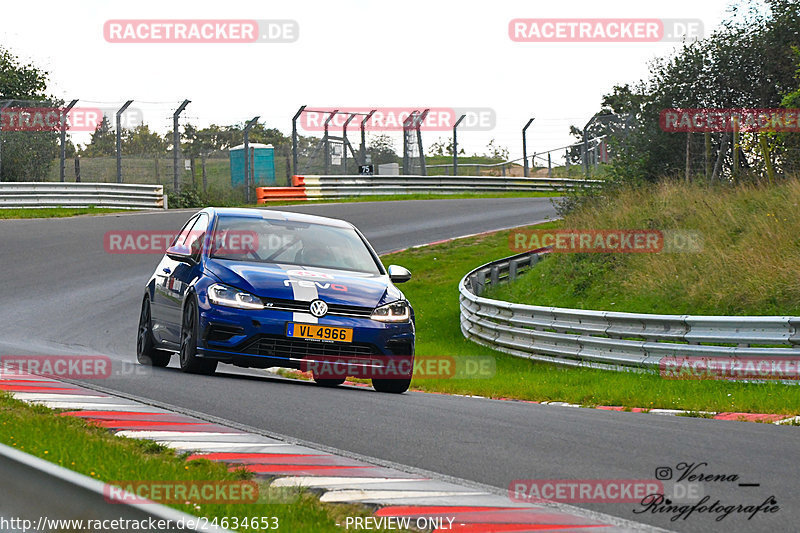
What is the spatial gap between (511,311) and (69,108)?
1887 cm

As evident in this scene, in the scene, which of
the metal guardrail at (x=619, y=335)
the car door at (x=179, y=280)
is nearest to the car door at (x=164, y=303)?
the car door at (x=179, y=280)

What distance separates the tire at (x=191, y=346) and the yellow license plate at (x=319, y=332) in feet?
3.03

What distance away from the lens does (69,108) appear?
30156 mm

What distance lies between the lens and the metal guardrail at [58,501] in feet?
10.7

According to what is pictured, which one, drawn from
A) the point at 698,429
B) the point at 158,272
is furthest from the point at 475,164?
the point at 698,429

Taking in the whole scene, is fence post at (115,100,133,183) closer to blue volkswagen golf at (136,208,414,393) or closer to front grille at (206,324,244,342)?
blue volkswagen golf at (136,208,414,393)

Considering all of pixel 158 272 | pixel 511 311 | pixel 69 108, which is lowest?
pixel 511 311

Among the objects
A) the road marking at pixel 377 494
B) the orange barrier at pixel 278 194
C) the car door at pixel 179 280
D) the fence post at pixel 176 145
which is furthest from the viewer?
the orange barrier at pixel 278 194

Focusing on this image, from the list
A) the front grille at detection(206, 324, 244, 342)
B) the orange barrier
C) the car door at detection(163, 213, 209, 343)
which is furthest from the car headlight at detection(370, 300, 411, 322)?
the orange barrier

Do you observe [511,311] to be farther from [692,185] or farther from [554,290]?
[692,185]

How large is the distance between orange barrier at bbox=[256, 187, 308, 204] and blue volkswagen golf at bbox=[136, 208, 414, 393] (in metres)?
23.4

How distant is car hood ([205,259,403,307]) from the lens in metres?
9.57

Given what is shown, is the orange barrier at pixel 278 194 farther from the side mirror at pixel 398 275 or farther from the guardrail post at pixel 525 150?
the side mirror at pixel 398 275

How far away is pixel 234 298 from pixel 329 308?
2.80 feet
